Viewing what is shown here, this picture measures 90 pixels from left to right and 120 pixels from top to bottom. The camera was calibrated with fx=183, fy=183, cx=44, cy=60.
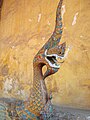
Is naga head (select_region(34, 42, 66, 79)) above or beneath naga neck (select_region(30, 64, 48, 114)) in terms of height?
above

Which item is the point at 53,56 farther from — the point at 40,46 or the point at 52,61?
the point at 40,46

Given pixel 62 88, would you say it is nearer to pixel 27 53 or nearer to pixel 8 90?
pixel 27 53

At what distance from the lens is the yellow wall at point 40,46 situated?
1.94 meters

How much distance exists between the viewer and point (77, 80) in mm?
1938

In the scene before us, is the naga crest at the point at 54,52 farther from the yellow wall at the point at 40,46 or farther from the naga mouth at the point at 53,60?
the yellow wall at the point at 40,46

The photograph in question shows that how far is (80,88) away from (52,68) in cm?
109

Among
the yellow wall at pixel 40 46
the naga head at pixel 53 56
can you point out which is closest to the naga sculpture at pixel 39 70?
the naga head at pixel 53 56

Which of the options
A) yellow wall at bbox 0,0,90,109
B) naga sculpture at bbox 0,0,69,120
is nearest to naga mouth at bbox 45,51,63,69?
naga sculpture at bbox 0,0,69,120

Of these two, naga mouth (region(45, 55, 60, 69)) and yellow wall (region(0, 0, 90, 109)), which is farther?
yellow wall (region(0, 0, 90, 109))

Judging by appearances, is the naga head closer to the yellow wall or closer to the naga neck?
the naga neck

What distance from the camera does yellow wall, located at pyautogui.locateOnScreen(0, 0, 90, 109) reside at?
1.94 m

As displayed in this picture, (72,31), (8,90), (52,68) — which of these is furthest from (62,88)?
(52,68)

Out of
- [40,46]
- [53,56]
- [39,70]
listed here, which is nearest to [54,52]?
[53,56]

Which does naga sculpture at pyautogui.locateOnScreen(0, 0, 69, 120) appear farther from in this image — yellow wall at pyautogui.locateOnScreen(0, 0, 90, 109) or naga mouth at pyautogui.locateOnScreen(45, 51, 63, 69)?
yellow wall at pyautogui.locateOnScreen(0, 0, 90, 109)
